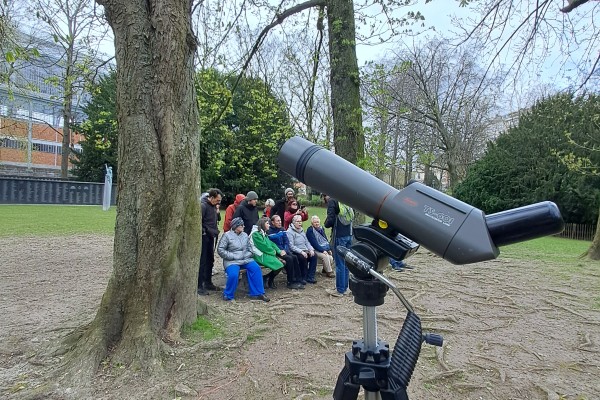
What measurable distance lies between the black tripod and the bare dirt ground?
2.40m

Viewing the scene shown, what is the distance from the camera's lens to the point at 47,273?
8438 mm

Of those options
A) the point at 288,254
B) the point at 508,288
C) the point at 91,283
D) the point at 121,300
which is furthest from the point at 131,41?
the point at 508,288

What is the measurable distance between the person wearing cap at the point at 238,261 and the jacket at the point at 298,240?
3.64ft

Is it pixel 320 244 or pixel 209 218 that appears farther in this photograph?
pixel 320 244

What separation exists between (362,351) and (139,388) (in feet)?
9.47

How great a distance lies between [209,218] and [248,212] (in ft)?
3.09

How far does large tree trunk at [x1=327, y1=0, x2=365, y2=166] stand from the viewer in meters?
8.51

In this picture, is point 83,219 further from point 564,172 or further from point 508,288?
point 564,172

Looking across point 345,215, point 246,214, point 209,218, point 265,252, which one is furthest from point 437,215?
point 246,214

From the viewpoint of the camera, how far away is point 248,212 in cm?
820

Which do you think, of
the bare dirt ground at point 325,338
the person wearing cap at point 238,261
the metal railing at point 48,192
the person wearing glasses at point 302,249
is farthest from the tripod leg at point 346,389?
the metal railing at point 48,192

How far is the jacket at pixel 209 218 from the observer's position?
7.36 m

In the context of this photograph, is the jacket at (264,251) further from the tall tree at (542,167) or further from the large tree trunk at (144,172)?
the tall tree at (542,167)

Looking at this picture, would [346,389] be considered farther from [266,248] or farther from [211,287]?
[211,287]
